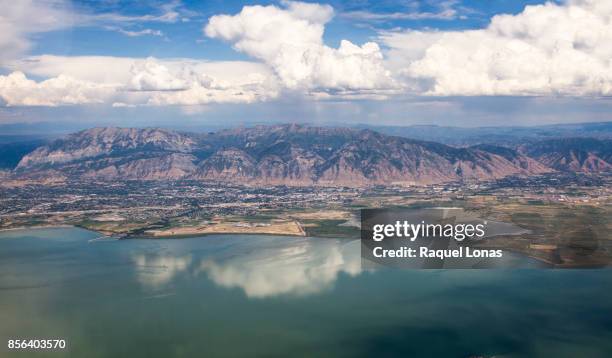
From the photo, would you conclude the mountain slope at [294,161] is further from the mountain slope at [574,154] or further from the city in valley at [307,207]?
the city in valley at [307,207]

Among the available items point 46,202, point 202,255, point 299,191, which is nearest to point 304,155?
point 299,191

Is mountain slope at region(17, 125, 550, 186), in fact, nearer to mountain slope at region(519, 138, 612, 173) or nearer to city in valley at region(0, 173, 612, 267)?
mountain slope at region(519, 138, 612, 173)

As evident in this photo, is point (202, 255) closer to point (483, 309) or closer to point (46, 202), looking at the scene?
point (483, 309)

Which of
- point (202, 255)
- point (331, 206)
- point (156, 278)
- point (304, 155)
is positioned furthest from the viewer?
point (304, 155)

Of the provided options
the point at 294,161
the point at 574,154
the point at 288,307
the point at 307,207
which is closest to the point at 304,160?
the point at 294,161

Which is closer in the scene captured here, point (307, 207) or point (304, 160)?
point (307, 207)

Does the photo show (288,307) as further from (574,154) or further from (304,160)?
(574,154)
